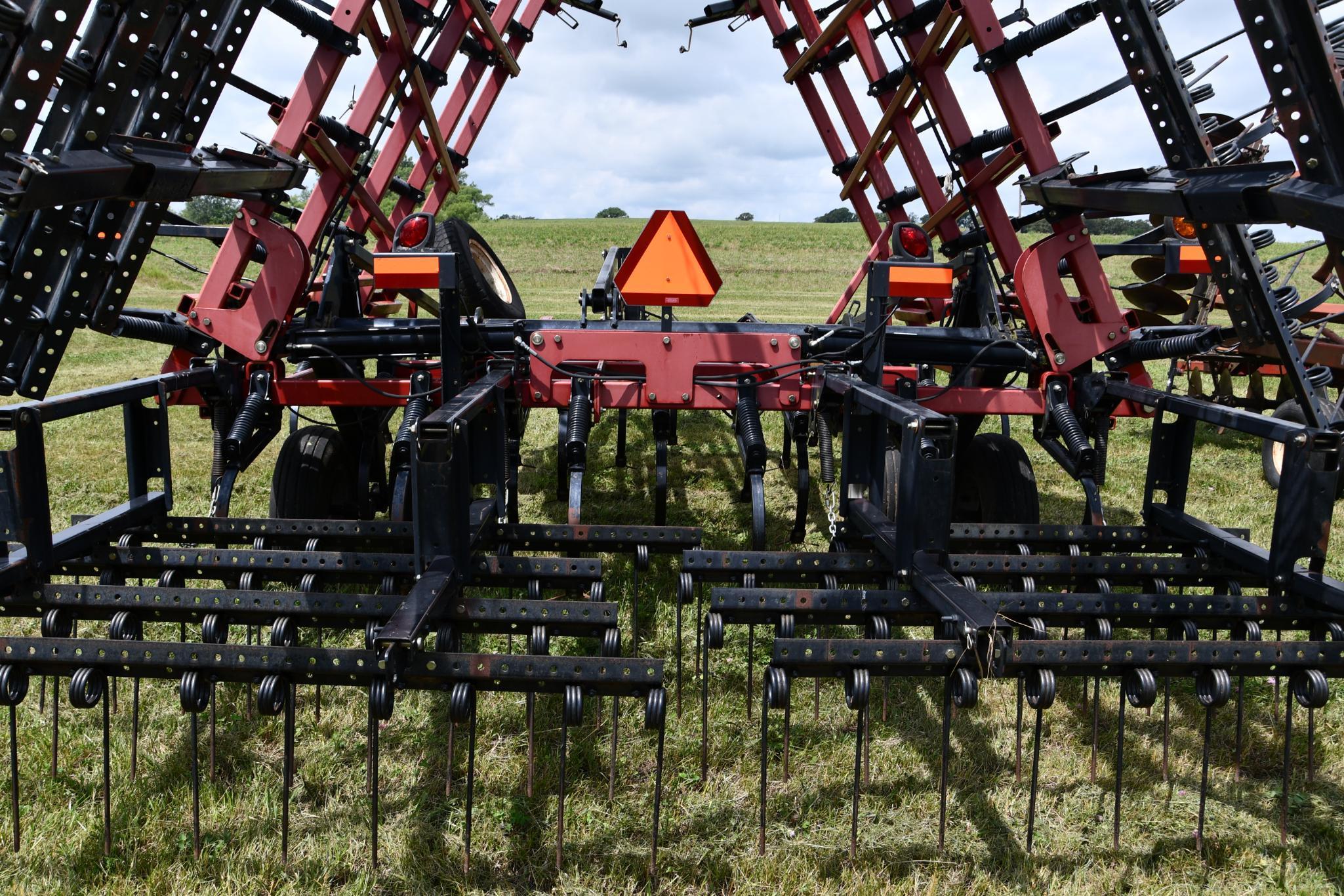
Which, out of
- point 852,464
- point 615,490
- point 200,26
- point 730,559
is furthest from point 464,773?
point 615,490

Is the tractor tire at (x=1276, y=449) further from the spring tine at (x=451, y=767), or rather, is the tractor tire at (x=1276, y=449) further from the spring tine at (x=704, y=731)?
the spring tine at (x=451, y=767)

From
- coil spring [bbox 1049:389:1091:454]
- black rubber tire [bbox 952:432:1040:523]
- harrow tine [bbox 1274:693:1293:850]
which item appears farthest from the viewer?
black rubber tire [bbox 952:432:1040:523]

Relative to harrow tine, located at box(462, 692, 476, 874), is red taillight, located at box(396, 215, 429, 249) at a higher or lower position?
higher

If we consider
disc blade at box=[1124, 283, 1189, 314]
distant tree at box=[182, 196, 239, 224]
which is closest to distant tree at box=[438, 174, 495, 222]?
distant tree at box=[182, 196, 239, 224]

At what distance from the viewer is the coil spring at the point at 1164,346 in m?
4.06

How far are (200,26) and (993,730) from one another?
3.64 metres

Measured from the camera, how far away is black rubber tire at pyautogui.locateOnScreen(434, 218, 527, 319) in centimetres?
493

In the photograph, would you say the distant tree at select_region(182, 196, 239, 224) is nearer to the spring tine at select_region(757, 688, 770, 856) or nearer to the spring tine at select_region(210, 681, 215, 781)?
the spring tine at select_region(210, 681, 215, 781)

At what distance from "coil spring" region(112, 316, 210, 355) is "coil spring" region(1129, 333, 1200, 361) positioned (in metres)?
4.14

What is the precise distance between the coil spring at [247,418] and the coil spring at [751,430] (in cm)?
206

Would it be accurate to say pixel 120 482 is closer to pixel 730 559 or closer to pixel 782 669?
pixel 730 559

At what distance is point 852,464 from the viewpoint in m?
3.49

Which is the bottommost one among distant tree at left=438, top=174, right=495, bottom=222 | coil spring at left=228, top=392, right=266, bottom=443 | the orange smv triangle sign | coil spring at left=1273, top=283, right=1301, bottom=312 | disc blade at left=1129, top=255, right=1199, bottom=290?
coil spring at left=228, top=392, right=266, bottom=443

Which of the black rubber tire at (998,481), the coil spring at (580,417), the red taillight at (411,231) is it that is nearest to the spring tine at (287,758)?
the coil spring at (580,417)
